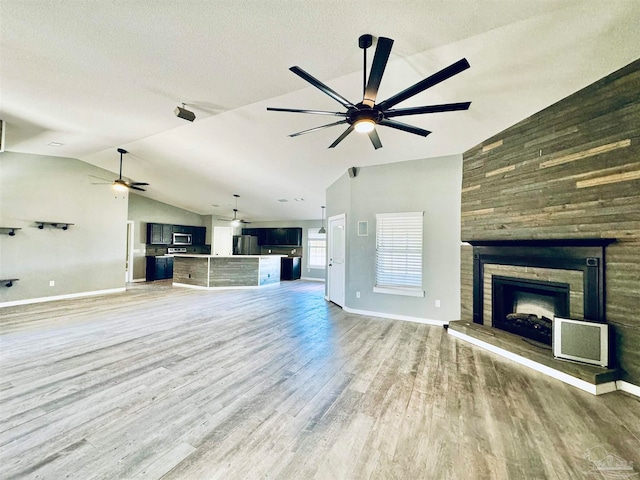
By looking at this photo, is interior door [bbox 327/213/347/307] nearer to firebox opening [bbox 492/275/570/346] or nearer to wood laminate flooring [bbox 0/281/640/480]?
wood laminate flooring [bbox 0/281/640/480]

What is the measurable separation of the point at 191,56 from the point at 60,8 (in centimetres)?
89

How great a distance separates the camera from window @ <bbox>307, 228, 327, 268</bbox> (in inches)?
404

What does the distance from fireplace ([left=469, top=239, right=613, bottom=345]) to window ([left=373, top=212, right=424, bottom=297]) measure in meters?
0.96

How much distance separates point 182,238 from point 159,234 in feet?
3.08

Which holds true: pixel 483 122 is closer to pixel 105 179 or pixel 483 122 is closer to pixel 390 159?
pixel 390 159

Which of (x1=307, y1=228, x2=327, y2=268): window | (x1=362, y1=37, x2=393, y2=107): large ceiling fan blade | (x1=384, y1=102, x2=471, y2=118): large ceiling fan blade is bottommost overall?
(x1=307, y1=228, x2=327, y2=268): window

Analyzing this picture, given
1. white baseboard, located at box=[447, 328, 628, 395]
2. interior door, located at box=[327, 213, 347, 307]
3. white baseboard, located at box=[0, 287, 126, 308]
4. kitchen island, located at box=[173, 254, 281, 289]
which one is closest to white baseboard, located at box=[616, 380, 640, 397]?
white baseboard, located at box=[447, 328, 628, 395]

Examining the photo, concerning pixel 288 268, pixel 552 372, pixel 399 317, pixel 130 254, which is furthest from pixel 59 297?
pixel 552 372

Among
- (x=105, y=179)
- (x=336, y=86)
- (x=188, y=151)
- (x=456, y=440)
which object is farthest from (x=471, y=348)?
(x=105, y=179)

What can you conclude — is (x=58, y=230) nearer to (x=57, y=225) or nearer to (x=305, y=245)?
(x=57, y=225)

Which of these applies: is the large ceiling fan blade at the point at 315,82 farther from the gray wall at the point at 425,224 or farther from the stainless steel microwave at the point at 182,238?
the stainless steel microwave at the point at 182,238

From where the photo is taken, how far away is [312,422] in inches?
80.1

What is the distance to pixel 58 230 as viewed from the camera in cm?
624

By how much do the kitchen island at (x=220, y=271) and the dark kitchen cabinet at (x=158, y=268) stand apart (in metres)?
1.41
